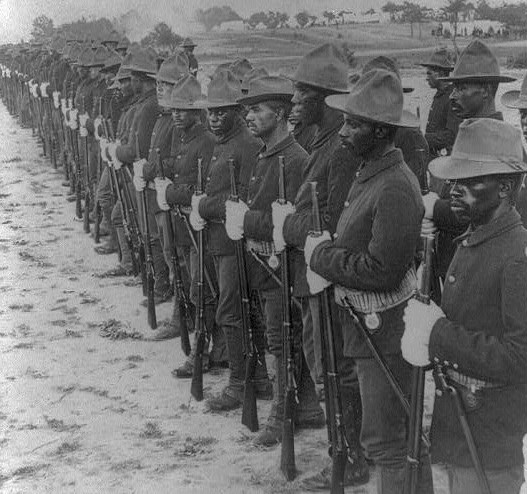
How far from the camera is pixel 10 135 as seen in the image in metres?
24.9

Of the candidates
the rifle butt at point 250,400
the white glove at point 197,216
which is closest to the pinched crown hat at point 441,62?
the white glove at point 197,216

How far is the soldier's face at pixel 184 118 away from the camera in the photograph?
7.45 meters

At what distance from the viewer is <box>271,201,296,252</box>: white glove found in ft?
17.0

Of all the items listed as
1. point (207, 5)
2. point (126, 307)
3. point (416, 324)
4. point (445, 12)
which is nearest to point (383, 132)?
point (416, 324)

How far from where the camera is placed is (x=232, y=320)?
21.1 ft

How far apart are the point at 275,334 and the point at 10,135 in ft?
69.2

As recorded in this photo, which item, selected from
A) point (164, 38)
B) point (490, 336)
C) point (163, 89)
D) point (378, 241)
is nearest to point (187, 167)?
point (163, 89)

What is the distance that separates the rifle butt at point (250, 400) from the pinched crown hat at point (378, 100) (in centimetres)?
230

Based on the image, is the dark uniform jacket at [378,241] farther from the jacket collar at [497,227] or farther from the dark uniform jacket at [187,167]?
the dark uniform jacket at [187,167]

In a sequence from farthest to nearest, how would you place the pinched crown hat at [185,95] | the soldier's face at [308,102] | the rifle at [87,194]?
the rifle at [87,194] < the pinched crown hat at [185,95] < the soldier's face at [308,102]

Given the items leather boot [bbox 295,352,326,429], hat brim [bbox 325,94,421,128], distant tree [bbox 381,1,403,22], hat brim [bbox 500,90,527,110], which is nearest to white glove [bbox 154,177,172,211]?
leather boot [bbox 295,352,326,429]

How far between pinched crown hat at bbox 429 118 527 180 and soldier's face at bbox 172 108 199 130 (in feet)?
14.1

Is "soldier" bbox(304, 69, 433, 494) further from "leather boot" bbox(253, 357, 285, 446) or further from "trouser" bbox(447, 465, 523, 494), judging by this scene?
"leather boot" bbox(253, 357, 285, 446)

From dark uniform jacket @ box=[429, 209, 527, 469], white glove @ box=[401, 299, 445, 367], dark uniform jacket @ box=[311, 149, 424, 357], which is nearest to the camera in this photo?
dark uniform jacket @ box=[429, 209, 527, 469]
